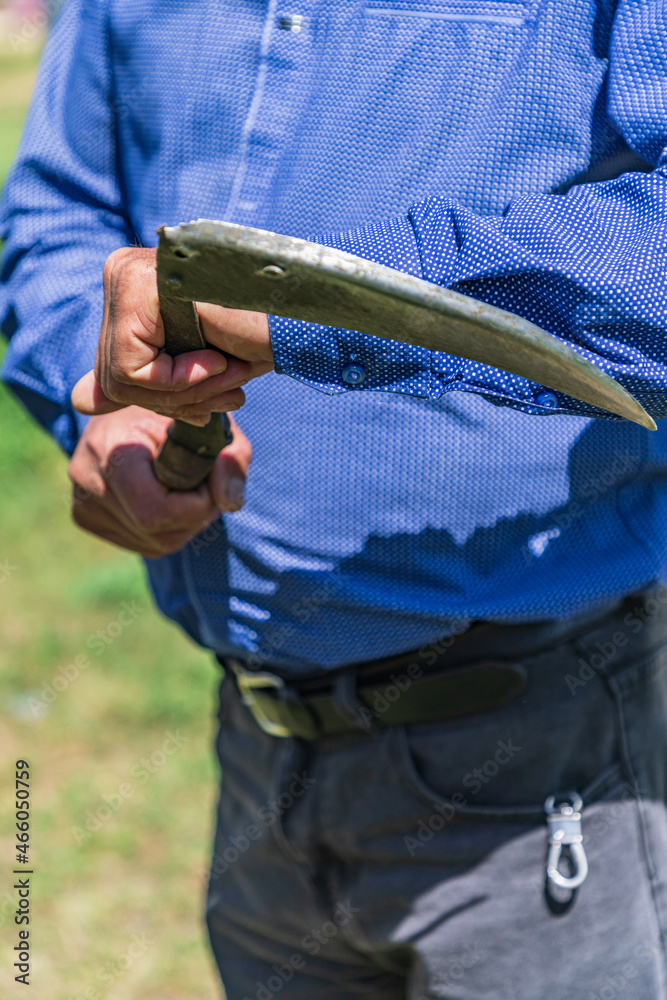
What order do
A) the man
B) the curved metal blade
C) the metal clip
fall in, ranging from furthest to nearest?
the metal clip → the man → the curved metal blade

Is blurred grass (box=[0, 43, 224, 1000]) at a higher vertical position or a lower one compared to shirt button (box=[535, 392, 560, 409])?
lower

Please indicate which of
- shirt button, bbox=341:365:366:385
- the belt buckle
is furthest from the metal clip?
shirt button, bbox=341:365:366:385

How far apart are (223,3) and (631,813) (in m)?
1.33

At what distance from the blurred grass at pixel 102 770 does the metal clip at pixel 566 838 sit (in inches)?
59.5

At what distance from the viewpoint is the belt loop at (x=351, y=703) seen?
57.8 inches

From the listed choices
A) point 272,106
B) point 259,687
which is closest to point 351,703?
point 259,687

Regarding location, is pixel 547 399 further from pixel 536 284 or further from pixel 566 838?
pixel 566 838

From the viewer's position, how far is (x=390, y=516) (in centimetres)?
137

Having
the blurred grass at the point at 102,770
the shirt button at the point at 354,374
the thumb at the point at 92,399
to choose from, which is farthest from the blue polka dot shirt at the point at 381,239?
the blurred grass at the point at 102,770

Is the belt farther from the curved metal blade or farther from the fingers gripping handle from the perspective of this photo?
the curved metal blade

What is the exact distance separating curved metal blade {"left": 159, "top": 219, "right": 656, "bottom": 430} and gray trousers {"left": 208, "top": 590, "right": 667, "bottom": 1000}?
26.9 inches

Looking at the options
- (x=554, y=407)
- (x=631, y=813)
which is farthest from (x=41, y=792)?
(x=554, y=407)

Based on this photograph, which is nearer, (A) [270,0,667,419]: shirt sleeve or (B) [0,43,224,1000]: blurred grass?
(A) [270,0,667,419]: shirt sleeve

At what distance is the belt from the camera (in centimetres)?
143
